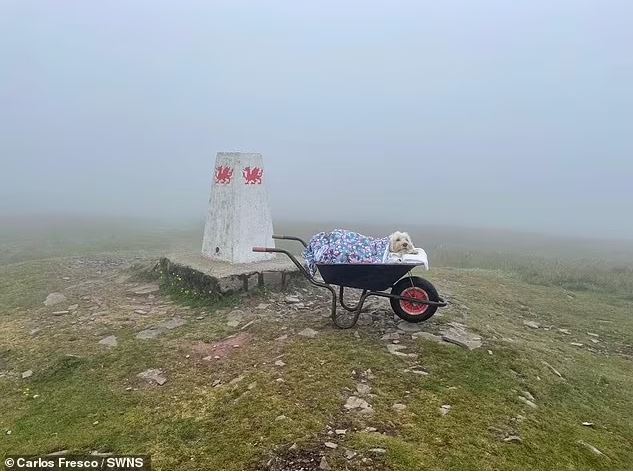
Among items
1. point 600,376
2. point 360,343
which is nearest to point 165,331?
point 360,343

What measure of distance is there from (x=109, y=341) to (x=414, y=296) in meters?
4.32

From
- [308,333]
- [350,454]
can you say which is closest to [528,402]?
[350,454]

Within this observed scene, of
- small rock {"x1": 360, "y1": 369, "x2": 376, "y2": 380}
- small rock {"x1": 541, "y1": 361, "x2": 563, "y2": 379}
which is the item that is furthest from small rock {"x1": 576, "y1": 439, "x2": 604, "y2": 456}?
small rock {"x1": 360, "y1": 369, "x2": 376, "y2": 380}

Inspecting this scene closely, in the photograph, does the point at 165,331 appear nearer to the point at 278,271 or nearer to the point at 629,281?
the point at 278,271

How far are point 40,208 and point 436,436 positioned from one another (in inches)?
2571

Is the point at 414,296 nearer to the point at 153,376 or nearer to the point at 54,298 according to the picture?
the point at 153,376

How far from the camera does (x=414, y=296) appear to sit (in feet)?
20.7

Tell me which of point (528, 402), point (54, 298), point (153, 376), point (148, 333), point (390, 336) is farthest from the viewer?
point (54, 298)

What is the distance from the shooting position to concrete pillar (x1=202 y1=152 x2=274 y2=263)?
355 inches

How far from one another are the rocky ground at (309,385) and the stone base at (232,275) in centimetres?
26

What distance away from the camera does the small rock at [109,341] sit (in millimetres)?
6591

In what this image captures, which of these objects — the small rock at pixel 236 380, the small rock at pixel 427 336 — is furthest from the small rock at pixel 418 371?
the small rock at pixel 236 380

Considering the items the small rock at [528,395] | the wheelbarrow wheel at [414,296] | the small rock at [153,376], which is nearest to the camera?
the small rock at [528,395]

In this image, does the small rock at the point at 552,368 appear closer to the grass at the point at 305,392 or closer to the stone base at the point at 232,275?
the grass at the point at 305,392
